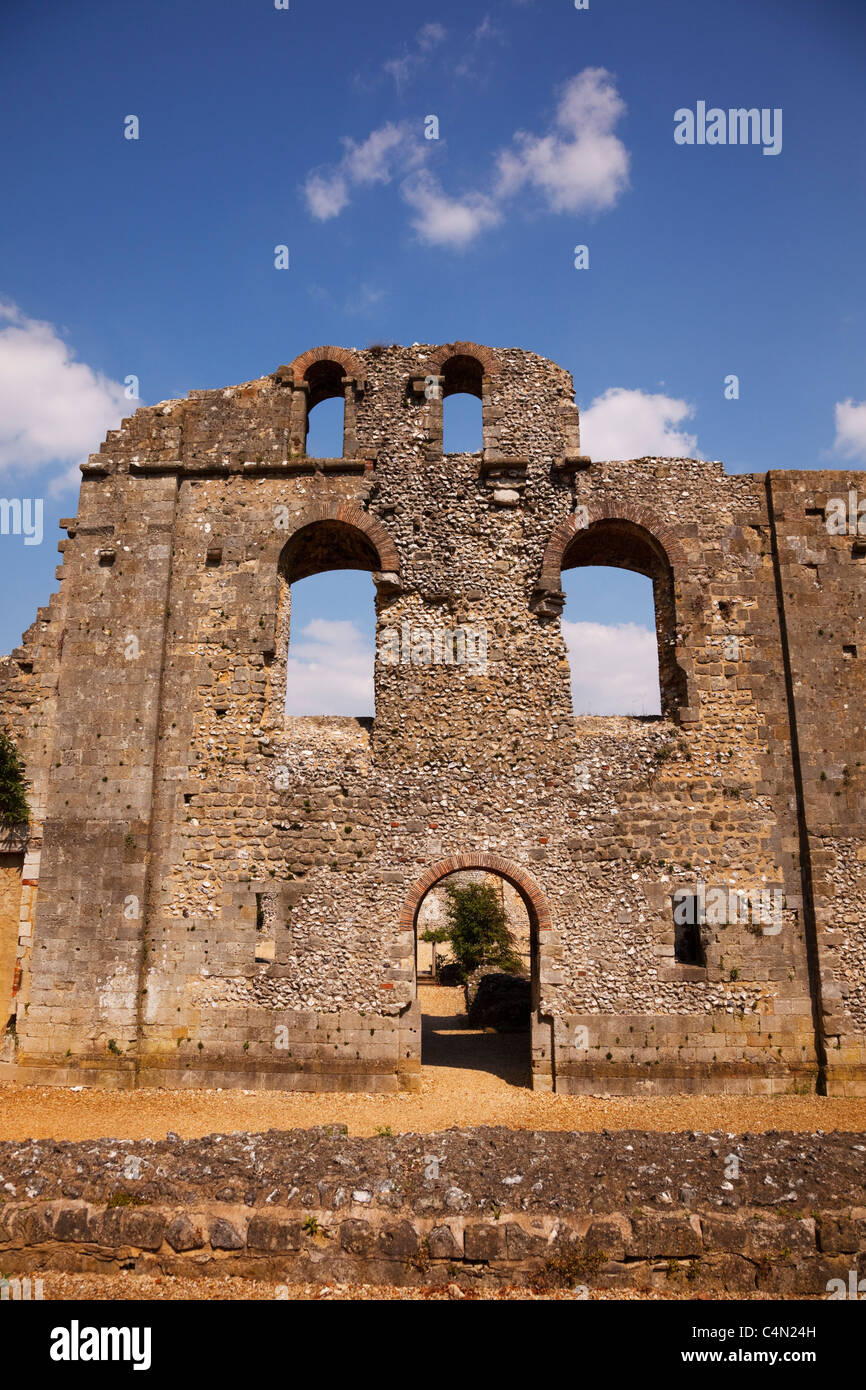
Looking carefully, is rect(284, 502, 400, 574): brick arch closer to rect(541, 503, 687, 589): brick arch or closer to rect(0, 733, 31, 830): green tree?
rect(541, 503, 687, 589): brick arch

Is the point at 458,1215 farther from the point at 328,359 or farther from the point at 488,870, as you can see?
the point at 328,359

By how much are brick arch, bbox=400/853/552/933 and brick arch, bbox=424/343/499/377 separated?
27.2ft

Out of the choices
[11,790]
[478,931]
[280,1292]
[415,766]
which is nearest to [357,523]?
[415,766]

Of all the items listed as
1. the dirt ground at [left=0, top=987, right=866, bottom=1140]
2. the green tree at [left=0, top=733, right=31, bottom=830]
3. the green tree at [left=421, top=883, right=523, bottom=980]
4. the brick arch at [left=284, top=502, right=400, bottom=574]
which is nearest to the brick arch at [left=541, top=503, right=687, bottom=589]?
→ the brick arch at [left=284, top=502, right=400, bottom=574]

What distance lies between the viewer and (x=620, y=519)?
12578 millimetres

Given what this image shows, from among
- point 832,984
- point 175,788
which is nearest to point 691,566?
point 832,984

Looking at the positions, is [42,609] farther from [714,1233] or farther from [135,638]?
[714,1233]

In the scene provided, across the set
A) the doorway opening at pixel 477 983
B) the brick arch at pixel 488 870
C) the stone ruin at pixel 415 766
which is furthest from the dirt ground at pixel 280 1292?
the brick arch at pixel 488 870

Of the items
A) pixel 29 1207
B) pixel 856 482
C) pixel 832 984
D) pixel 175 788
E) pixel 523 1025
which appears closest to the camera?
pixel 29 1207

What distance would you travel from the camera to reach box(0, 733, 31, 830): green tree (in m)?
12.0

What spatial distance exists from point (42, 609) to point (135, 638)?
1.83m

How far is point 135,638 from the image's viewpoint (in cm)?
1250

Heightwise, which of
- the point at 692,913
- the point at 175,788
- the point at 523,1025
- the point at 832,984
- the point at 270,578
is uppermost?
the point at 270,578

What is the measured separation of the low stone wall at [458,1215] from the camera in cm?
538
